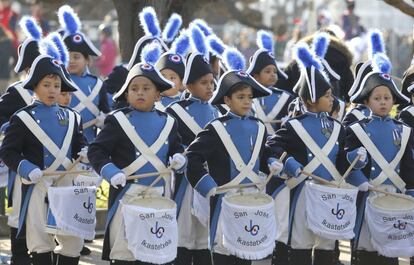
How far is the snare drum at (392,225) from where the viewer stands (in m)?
9.49

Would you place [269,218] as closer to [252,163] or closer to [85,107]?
[252,163]

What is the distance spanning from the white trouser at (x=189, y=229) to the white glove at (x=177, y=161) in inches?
47.3

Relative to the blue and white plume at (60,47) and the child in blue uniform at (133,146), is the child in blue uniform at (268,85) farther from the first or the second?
the child in blue uniform at (133,146)

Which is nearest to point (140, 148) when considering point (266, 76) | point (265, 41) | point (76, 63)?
point (266, 76)

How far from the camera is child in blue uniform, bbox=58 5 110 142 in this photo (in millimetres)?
11672

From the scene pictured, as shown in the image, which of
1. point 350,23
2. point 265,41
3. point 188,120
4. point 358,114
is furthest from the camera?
point 350,23

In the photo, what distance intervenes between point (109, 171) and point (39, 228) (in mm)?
1042

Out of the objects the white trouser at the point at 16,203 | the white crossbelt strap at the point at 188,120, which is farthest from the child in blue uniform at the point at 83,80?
the white trouser at the point at 16,203

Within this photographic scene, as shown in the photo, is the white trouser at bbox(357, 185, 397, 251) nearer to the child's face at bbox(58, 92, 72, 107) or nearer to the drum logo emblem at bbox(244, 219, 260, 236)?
the drum logo emblem at bbox(244, 219, 260, 236)

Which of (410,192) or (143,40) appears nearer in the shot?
(410,192)

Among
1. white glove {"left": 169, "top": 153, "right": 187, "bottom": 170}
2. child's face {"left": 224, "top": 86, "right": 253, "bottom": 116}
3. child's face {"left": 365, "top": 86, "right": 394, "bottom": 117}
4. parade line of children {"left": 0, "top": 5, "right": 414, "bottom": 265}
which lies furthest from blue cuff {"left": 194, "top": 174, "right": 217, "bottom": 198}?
child's face {"left": 365, "top": 86, "right": 394, "bottom": 117}

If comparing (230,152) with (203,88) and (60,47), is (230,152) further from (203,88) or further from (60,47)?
(60,47)

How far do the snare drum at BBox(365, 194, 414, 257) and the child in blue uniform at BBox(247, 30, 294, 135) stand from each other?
7.73 feet

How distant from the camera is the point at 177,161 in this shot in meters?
8.79
